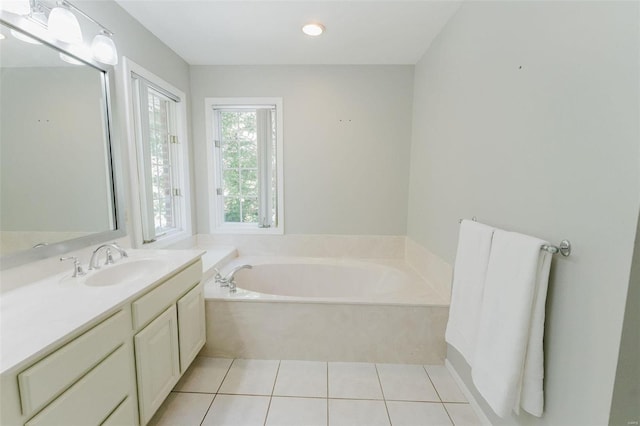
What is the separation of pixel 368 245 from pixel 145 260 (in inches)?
75.6

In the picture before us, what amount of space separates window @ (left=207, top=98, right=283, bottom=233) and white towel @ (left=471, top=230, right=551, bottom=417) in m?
1.98

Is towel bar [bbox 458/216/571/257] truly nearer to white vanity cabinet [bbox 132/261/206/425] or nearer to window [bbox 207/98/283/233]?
white vanity cabinet [bbox 132/261/206/425]

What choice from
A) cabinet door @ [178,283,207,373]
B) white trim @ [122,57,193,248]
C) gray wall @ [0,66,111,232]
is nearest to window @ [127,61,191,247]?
white trim @ [122,57,193,248]

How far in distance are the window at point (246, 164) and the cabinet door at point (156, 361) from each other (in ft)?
4.56

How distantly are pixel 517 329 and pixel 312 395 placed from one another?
1.17 metres

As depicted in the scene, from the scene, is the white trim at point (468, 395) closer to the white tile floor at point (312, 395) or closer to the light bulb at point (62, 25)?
the white tile floor at point (312, 395)

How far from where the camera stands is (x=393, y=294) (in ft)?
6.08

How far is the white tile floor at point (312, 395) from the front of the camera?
4.42 feet

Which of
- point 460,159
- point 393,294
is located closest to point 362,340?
point 393,294

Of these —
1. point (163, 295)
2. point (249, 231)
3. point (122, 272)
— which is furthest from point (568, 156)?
point (249, 231)

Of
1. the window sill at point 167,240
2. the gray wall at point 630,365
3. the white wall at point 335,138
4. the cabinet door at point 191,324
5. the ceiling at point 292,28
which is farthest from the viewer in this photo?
the white wall at point 335,138

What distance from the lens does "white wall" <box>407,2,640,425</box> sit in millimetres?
710

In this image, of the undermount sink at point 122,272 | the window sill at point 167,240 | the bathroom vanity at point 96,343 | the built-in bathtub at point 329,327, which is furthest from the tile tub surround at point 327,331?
the window sill at point 167,240

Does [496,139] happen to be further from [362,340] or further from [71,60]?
[71,60]
